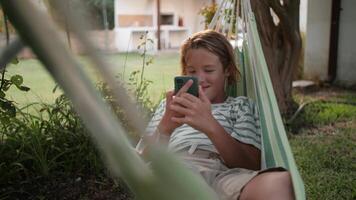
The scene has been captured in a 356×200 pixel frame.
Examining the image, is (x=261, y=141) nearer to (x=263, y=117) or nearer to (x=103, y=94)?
(x=263, y=117)

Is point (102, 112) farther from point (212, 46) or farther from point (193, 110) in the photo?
point (212, 46)

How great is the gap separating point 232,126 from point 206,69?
8.6 inches

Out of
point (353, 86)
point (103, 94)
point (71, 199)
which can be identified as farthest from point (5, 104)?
point (353, 86)

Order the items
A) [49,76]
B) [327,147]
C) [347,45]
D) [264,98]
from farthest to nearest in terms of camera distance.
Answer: [347,45], [327,147], [264,98], [49,76]

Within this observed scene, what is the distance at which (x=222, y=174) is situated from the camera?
4.61 ft

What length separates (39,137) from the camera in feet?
7.47

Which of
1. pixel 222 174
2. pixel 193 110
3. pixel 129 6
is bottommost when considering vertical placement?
pixel 222 174

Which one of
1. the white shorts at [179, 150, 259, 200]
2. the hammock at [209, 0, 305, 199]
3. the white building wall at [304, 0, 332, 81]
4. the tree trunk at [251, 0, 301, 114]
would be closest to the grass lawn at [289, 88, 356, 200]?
the tree trunk at [251, 0, 301, 114]

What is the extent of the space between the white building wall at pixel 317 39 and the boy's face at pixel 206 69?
13.0ft

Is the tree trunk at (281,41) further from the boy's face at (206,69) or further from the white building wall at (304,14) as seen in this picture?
the white building wall at (304,14)

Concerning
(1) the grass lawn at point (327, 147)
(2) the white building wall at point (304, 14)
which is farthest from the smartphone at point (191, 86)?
(2) the white building wall at point (304, 14)

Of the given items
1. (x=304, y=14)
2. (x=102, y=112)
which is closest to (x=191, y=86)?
(x=102, y=112)

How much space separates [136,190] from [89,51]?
118mm

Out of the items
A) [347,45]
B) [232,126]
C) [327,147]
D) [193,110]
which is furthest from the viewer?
[347,45]
